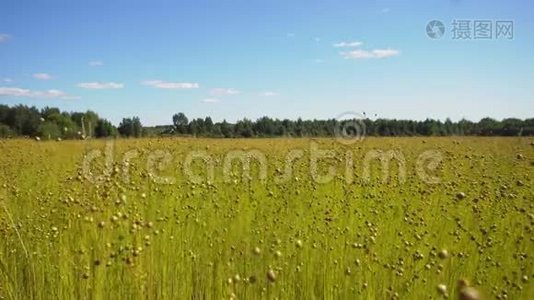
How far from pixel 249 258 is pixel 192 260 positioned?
0.44 metres

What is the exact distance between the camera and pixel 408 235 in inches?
133

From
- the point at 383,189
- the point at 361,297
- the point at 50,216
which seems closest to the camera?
the point at 361,297

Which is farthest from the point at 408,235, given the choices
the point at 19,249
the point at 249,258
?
the point at 19,249

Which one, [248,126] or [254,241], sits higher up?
[248,126]

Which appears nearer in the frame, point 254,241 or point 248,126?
point 254,241

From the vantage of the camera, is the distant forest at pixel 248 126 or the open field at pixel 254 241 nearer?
the open field at pixel 254 241

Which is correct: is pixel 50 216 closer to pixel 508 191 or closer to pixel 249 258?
pixel 249 258

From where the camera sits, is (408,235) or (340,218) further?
(340,218)

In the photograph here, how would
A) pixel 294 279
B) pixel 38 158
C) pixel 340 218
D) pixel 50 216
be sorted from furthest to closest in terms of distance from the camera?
pixel 38 158, pixel 340 218, pixel 50 216, pixel 294 279

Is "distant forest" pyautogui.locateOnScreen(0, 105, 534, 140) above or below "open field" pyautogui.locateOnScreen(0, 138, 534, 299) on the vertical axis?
above

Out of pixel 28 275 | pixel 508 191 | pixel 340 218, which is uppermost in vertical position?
pixel 508 191

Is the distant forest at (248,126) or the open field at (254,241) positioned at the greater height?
the distant forest at (248,126)

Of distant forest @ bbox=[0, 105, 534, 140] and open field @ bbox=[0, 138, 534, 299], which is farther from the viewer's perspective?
distant forest @ bbox=[0, 105, 534, 140]

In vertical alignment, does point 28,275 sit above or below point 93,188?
below
